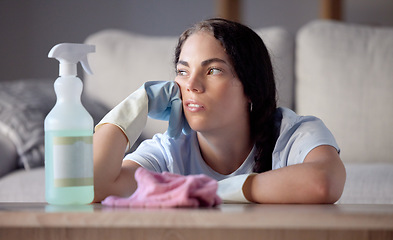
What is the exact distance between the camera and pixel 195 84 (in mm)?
1077

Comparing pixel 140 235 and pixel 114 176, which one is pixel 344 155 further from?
pixel 140 235

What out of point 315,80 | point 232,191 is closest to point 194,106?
point 232,191

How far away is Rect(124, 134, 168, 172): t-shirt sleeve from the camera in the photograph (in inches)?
46.3

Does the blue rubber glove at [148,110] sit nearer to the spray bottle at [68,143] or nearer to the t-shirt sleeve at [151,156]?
the t-shirt sleeve at [151,156]

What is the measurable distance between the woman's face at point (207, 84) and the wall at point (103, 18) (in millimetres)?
1926

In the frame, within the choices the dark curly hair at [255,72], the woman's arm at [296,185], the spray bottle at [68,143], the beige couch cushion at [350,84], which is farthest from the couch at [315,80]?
the spray bottle at [68,143]

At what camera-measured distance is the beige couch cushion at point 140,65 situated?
2102 millimetres

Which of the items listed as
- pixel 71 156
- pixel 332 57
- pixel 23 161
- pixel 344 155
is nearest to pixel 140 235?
pixel 71 156

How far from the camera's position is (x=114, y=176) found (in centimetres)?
100

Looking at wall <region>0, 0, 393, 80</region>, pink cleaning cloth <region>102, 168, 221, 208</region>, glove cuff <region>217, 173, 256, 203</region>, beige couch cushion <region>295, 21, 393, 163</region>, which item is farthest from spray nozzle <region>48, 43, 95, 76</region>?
wall <region>0, 0, 393, 80</region>

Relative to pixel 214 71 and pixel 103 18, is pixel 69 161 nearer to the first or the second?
pixel 214 71

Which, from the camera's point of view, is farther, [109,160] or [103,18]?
[103,18]

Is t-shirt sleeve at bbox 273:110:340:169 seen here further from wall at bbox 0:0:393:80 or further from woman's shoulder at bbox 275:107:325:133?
wall at bbox 0:0:393:80

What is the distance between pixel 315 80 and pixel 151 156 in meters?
1.06
